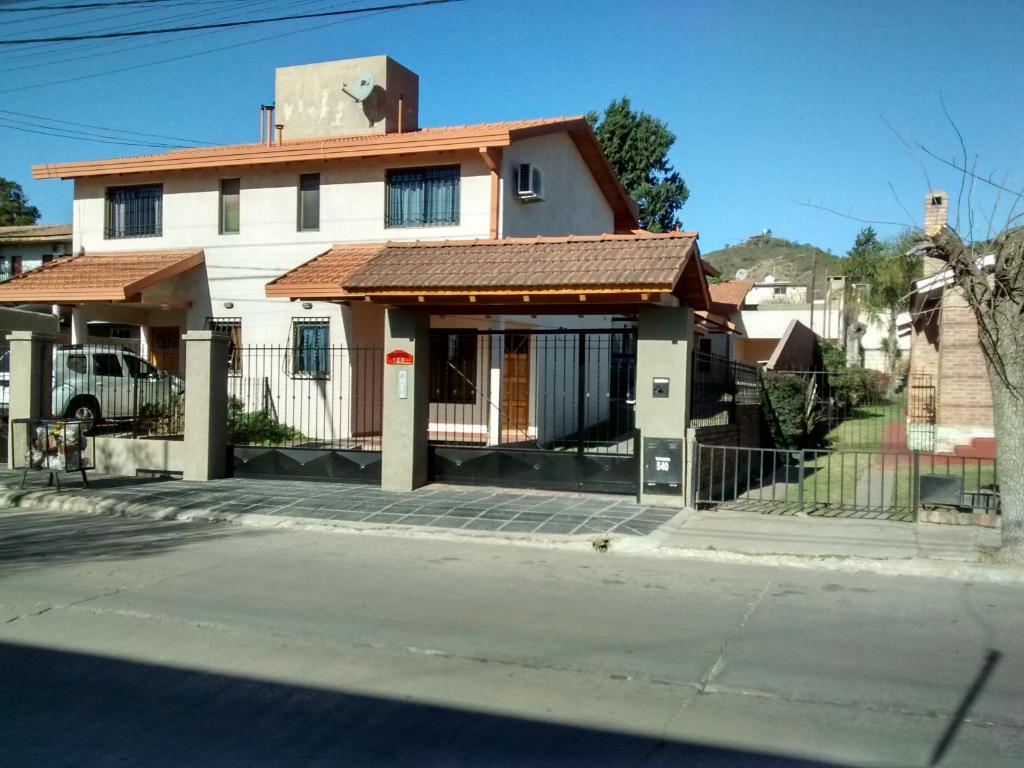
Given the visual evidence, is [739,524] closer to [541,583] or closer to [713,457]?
[713,457]

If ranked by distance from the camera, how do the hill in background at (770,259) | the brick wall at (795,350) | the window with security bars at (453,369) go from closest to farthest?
the window with security bars at (453,369), the brick wall at (795,350), the hill in background at (770,259)

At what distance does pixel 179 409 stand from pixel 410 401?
591 centimetres

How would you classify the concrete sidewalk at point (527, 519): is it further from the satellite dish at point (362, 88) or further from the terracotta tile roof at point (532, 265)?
the satellite dish at point (362, 88)

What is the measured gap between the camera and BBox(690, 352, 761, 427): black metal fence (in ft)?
41.6

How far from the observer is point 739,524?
10805 mm

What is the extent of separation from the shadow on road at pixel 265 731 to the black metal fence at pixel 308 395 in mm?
11201

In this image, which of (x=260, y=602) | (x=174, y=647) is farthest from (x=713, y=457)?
(x=174, y=647)

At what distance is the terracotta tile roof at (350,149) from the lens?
17328 mm

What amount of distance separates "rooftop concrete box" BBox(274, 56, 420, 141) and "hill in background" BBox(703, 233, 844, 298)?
7135 cm

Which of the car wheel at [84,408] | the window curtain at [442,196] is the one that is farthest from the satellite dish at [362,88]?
the car wheel at [84,408]

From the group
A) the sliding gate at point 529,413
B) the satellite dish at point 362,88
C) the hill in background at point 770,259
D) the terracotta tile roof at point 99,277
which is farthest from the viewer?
the hill in background at point 770,259

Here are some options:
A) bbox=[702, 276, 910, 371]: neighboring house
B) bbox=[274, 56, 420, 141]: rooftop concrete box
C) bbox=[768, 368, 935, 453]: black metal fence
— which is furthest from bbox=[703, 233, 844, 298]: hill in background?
bbox=[274, 56, 420, 141]: rooftop concrete box

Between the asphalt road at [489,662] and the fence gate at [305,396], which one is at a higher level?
the fence gate at [305,396]

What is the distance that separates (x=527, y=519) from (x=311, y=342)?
9.42 meters
